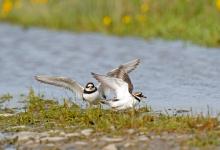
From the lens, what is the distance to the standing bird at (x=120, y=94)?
9.44 meters

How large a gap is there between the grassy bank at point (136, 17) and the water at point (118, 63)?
0.92 ft

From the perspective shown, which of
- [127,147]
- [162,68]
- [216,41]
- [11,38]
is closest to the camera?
[127,147]

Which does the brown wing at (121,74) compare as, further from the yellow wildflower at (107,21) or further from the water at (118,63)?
the yellow wildflower at (107,21)

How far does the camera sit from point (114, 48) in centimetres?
1808

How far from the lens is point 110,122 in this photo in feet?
27.9

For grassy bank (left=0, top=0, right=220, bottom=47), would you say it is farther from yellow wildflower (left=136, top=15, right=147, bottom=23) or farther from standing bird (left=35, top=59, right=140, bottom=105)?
standing bird (left=35, top=59, right=140, bottom=105)

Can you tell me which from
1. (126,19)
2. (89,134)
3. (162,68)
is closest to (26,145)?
(89,134)

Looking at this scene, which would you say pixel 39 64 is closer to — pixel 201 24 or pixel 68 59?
pixel 68 59

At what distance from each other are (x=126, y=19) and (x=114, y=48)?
1.46 metres

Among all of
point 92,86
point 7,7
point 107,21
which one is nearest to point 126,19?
point 107,21

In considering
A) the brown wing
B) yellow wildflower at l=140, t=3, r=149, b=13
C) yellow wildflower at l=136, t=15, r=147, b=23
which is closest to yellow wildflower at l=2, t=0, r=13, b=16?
yellow wildflower at l=140, t=3, r=149, b=13

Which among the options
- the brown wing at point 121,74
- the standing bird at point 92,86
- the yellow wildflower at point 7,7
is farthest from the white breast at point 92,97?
the yellow wildflower at point 7,7

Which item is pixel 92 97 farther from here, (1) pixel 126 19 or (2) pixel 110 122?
(1) pixel 126 19

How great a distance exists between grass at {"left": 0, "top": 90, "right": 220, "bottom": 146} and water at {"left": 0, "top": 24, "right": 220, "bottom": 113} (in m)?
1.12
